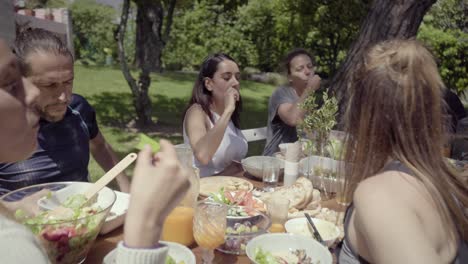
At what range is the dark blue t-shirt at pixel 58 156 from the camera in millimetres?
2268

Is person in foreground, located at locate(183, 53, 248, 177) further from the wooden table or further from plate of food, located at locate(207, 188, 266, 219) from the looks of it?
the wooden table

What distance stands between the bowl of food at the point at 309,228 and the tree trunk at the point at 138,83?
5105mm

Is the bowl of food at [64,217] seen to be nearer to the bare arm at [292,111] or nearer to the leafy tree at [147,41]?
the bare arm at [292,111]

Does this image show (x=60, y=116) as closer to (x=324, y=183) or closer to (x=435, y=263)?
(x=324, y=183)

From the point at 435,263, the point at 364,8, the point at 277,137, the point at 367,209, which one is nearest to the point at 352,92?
the point at 367,209

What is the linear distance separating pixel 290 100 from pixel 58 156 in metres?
2.06

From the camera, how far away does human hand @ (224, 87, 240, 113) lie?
2.95 m

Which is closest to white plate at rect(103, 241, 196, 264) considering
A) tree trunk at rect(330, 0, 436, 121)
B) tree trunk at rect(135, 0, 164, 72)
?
tree trunk at rect(330, 0, 436, 121)

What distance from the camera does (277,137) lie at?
3.71 meters

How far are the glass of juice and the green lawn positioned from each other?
3408 millimetres

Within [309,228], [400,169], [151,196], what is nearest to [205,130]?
[309,228]

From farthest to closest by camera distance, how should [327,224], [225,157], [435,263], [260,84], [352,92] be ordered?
1. [260,84]
2. [225,157]
3. [327,224]
4. [352,92]
5. [435,263]

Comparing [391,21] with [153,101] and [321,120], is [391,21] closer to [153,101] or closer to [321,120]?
[321,120]

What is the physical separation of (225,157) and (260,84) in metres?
10.9
